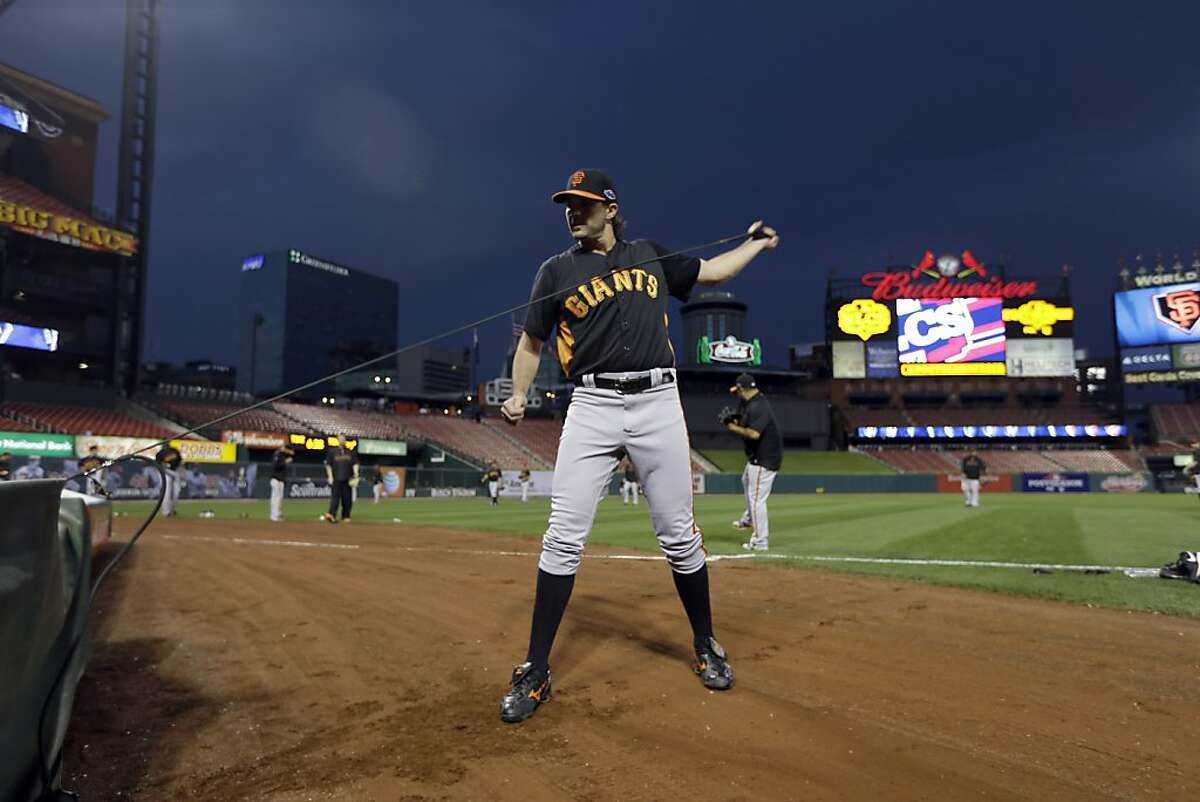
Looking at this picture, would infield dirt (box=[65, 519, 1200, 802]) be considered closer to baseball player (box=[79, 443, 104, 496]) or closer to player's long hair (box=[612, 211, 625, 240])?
baseball player (box=[79, 443, 104, 496])

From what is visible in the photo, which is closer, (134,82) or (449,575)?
(449,575)

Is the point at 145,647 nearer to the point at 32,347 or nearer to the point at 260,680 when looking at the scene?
the point at 260,680

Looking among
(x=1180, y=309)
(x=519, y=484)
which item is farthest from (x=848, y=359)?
(x=519, y=484)

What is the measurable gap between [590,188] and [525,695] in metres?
2.20

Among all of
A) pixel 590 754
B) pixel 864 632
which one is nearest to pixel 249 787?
pixel 590 754

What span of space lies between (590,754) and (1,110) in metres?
43.1

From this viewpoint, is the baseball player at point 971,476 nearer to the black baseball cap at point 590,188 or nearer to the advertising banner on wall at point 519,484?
the black baseball cap at point 590,188

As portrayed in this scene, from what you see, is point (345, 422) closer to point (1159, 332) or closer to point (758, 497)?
point (758, 497)

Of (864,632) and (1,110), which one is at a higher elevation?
(1,110)

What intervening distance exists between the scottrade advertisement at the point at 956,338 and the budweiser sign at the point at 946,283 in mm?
793

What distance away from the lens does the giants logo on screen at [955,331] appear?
176 ft

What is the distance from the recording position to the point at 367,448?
3688 cm

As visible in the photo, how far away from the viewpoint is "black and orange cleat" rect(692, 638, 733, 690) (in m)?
2.81

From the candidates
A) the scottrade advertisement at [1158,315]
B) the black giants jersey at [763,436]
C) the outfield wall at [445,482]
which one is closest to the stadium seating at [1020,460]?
the outfield wall at [445,482]
